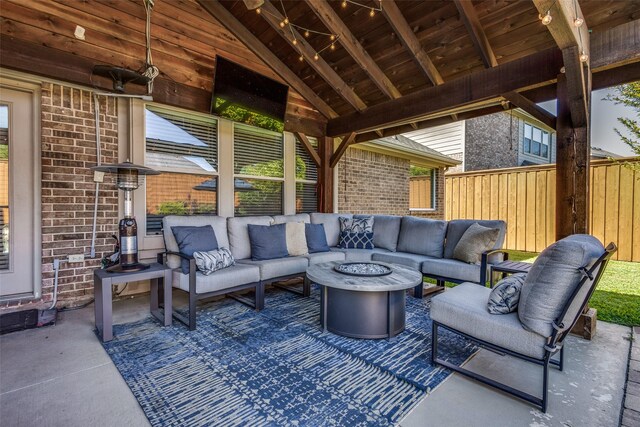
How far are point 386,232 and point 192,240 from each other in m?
2.97

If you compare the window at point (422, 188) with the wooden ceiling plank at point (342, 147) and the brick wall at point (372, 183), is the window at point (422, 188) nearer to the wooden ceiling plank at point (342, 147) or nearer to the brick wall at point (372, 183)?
the brick wall at point (372, 183)

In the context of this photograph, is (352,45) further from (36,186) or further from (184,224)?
(36,186)

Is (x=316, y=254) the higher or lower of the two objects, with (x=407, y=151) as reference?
lower

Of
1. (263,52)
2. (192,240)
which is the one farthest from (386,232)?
(263,52)

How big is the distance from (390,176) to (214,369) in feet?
20.6

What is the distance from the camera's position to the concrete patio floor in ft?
5.68

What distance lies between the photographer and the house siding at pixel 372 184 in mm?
6570

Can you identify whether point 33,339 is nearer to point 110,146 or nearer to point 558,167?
point 110,146

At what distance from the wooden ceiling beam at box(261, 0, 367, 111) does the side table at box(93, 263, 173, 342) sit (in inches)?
128

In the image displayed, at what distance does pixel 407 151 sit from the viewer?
742 cm

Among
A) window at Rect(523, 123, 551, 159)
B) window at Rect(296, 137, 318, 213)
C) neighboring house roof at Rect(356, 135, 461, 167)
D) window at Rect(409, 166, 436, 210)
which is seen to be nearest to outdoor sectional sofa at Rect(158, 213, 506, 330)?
window at Rect(296, 137, 318, 213)

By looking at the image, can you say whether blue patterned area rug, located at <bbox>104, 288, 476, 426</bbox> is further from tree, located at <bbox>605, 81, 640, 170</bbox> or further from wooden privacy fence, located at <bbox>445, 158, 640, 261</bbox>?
wooden privacy fence, located at <bbox>445, 158, 640, 261</bbox>

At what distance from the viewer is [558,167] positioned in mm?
3039

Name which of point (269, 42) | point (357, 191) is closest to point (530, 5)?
point (269, 42)
